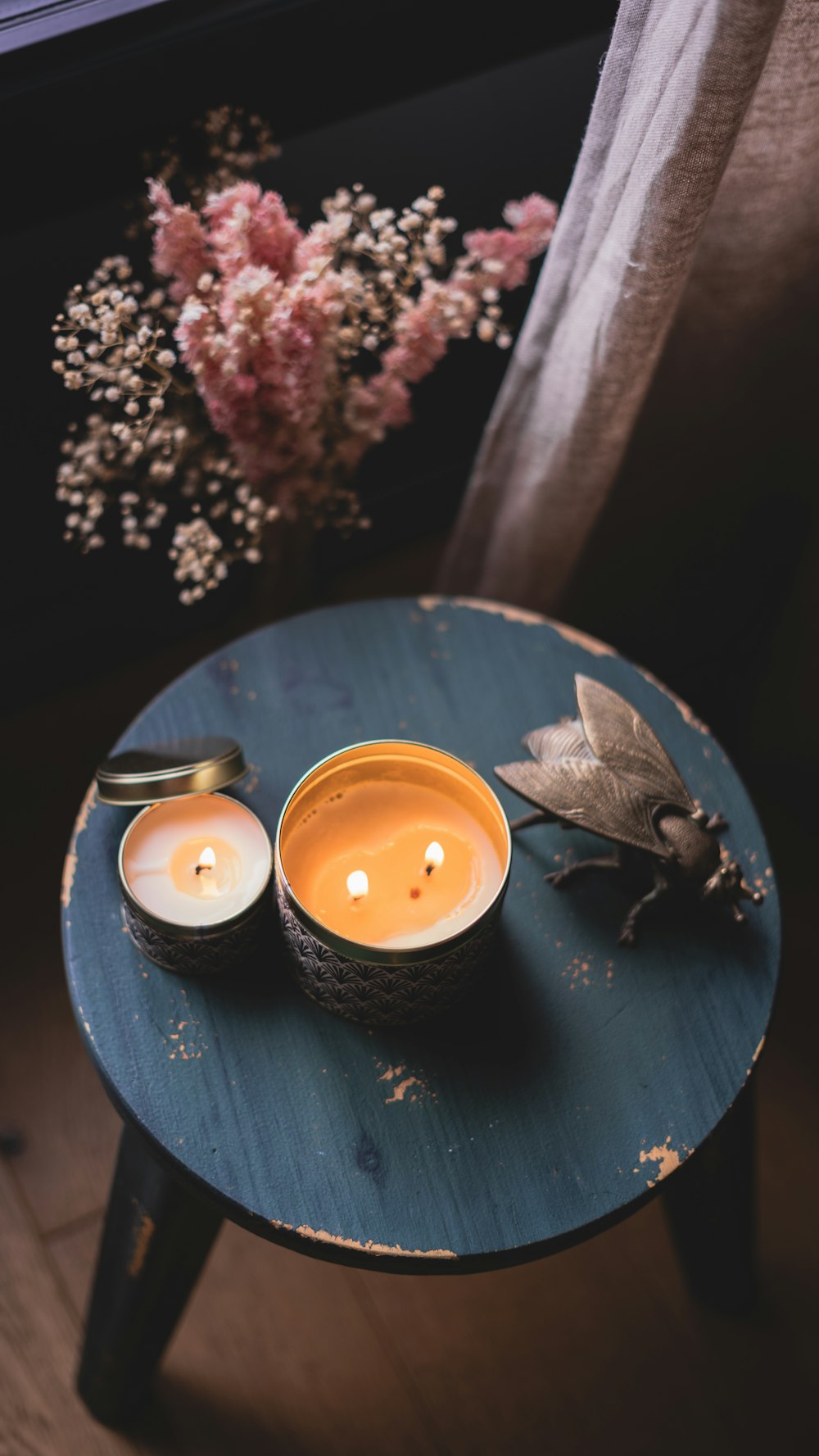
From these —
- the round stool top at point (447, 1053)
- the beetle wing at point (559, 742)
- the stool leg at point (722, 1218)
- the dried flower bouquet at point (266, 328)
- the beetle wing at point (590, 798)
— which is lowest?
the stool leg at point (722, 1218)

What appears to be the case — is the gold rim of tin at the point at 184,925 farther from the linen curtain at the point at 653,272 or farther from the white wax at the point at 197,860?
the linen curtain at the point at 653,272

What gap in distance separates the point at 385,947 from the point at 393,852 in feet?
0.36

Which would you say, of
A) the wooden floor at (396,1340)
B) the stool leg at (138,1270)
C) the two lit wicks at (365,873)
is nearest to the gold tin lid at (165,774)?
the two lit wicks at (365,873)

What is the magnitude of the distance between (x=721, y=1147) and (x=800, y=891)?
63cm

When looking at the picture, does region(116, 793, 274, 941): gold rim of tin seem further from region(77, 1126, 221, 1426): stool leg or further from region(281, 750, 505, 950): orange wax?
region(77, 1126, 221, 1426): stool leg

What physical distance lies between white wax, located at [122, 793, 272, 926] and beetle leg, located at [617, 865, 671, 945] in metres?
0.27

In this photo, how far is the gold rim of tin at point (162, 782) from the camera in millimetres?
788

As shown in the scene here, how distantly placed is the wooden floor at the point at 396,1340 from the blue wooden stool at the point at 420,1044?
10.2 inches

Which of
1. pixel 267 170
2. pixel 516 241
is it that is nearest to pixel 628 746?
pixel 516 241

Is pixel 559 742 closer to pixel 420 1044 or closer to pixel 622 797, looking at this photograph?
pixel 622 797

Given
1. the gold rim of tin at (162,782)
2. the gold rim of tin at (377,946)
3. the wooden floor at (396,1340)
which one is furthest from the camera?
the wooden floor at (396,1340)

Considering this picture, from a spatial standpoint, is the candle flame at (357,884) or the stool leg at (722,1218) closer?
the candle flame at (357,884)

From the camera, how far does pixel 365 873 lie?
0.78 metres

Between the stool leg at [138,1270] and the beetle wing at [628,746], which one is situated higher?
the beetle wing at [628,746]
